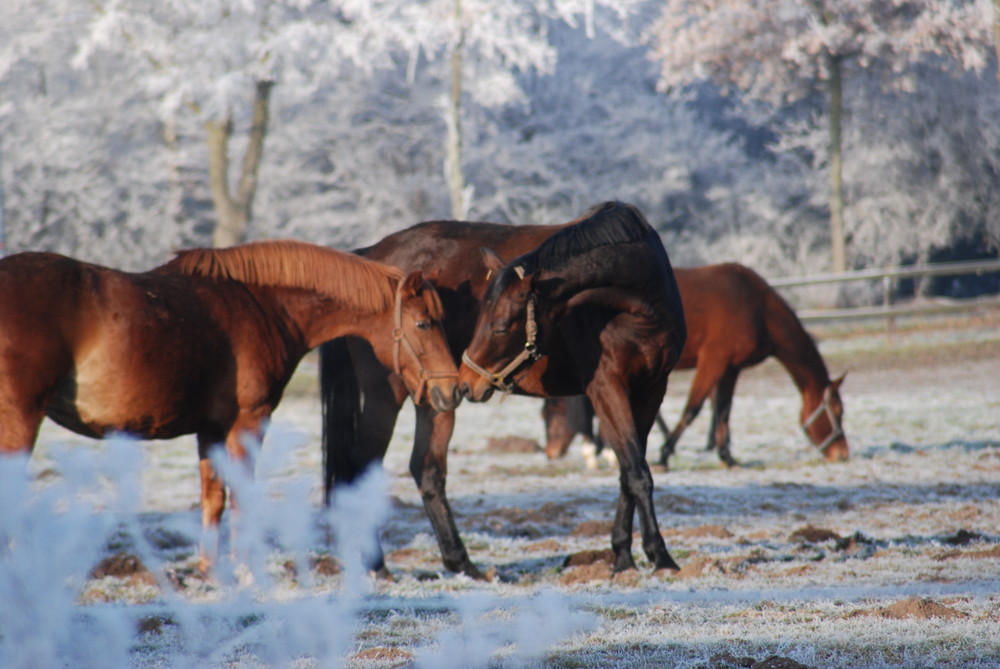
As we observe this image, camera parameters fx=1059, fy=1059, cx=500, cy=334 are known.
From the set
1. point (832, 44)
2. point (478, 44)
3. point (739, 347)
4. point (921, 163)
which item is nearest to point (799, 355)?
point (739, 347)

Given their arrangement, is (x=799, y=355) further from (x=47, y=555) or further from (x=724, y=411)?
(x=47, y=555)

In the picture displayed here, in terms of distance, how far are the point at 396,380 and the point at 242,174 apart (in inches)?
643

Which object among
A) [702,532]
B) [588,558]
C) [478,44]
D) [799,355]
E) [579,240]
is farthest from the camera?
[478,44]

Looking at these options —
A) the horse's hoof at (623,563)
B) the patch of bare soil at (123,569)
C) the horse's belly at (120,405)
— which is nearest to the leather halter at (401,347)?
the horse's belly at (120,405)

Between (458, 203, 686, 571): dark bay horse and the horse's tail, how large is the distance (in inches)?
39.9

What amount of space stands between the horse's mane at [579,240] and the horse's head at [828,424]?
5.39 m

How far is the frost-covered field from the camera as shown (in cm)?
171

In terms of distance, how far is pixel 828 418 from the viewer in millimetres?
10398

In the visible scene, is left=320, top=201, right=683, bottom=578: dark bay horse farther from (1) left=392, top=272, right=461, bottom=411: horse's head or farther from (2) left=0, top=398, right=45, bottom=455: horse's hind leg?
(2) left=0, top=398, right=45, bottom=455: horse's hind leg

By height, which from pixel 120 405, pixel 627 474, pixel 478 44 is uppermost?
pixel 478 44

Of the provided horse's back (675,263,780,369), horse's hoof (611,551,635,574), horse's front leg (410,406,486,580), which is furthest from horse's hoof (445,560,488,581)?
horse's back (675,263,780,369)

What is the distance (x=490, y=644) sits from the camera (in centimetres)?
172

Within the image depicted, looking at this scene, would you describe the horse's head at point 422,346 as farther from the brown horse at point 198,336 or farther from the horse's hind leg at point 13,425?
the horse's hind leg at point 13,425

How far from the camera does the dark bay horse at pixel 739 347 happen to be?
410 inches
